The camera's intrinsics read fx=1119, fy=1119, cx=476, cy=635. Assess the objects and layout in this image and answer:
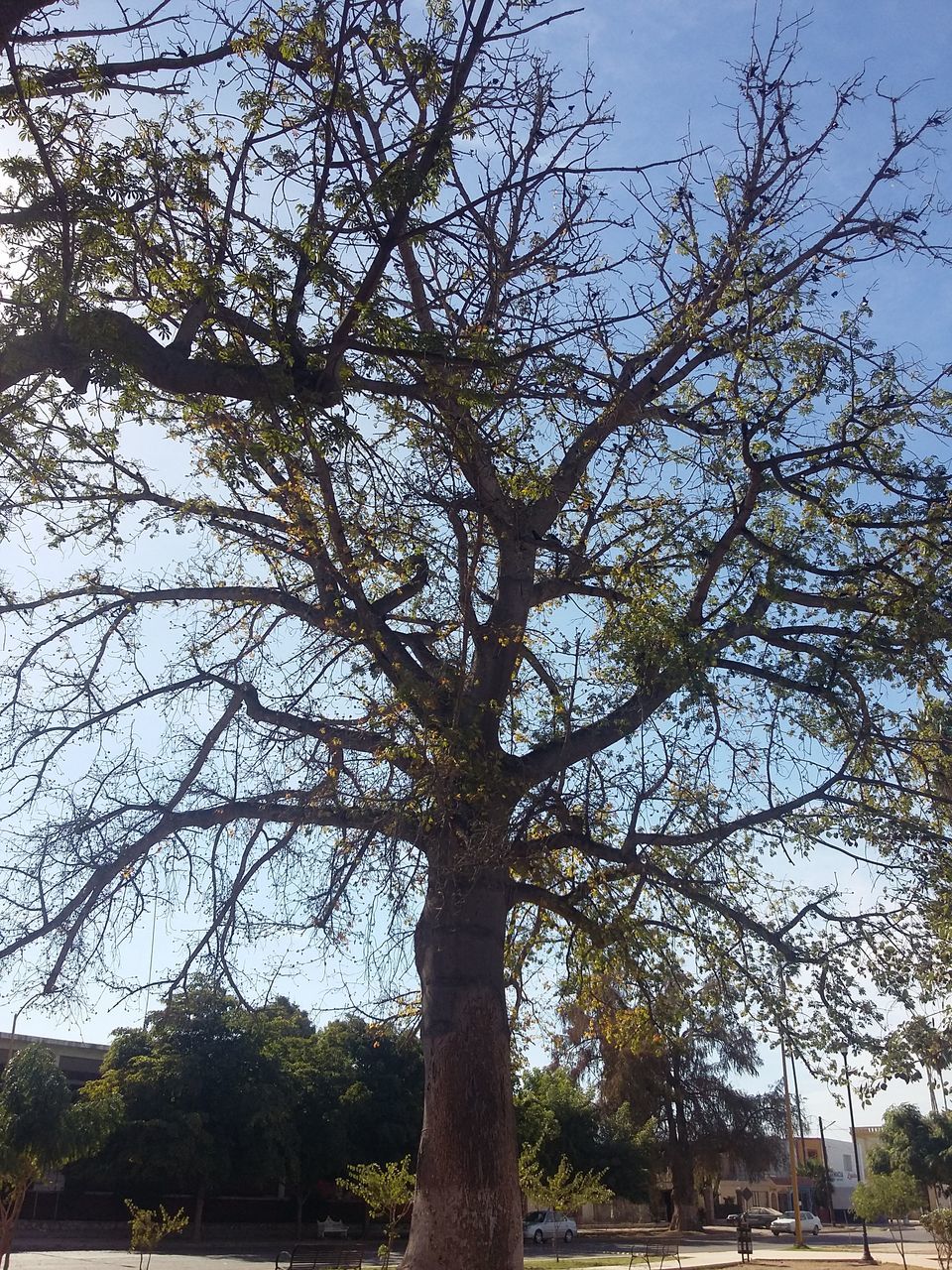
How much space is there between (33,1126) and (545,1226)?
27.5m

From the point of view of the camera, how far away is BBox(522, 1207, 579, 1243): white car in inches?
1564

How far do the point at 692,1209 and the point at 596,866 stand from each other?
46226 mm

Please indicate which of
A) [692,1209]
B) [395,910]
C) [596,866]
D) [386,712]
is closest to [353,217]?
[386,712]

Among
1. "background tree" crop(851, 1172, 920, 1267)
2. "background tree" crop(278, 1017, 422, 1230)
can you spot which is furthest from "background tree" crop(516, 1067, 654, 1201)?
"background tree" crop(851, 1172, 920, 1267)

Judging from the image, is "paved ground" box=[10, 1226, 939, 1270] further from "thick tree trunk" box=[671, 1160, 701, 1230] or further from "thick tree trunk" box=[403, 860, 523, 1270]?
"thick tree trunk" box=[403, 860, 523, 1270]

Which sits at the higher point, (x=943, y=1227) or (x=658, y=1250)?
(x=943, y=1227)

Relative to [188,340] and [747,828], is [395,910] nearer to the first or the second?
[747,828]

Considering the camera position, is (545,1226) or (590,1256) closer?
(590,1256)

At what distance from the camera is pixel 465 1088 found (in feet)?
28.3

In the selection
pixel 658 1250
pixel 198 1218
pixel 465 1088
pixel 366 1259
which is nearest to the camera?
pixel 465 1088

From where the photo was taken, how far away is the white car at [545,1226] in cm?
3972

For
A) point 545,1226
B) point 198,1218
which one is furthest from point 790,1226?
point 198,1218

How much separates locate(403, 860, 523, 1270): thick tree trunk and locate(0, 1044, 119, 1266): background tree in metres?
11.1

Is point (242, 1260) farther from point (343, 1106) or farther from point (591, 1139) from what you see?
point (591, 1139)
